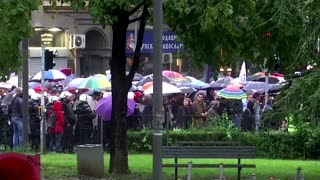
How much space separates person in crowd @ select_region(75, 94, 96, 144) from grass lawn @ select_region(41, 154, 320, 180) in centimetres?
258

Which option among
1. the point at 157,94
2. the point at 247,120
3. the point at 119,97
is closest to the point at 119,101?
the point at 119,97

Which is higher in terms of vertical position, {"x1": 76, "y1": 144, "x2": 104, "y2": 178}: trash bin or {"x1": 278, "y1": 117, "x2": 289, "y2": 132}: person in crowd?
{"x1": 278, "y1": 117, "x2": 289, "y2": 132}: person in crowd

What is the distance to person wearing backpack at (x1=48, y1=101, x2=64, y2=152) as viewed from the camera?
23.5 meters

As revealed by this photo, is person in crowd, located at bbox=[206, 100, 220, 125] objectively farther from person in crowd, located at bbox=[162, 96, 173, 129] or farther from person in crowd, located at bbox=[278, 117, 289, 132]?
person in crowd, located at bbox=[278, 117, 289, 132]

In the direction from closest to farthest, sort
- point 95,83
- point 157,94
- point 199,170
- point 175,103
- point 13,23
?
point 157,94 < point 13,23 < point 199,170 < point 175,103 < point 95,83

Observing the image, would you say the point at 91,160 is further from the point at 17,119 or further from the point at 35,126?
the point at 35,126

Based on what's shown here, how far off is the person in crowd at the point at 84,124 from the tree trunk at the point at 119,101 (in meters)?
7.29

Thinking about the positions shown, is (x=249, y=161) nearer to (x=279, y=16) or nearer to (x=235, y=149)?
(x=235, y=149)

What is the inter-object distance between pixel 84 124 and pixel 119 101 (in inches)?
298

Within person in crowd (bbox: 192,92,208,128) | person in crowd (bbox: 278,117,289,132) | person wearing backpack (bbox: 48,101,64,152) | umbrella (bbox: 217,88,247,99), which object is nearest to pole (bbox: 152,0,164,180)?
person in crowd (bbox: 278,117,289,132)

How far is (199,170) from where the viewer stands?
1762 centimetres

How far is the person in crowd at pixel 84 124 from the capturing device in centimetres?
2389

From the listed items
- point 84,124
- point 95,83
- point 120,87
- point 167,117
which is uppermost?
point 95,83

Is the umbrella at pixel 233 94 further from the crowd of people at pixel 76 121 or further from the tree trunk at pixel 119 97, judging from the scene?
the tree trunk at pixel 119 97
